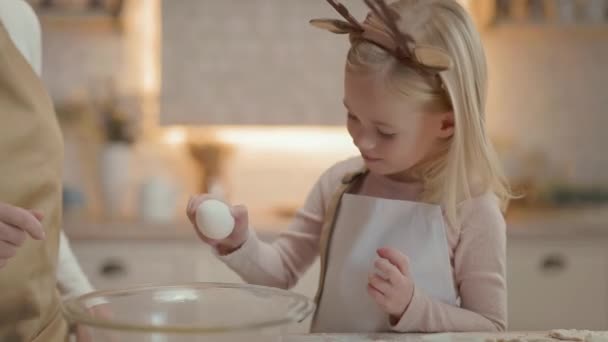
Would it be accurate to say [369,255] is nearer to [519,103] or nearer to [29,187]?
[29,187]

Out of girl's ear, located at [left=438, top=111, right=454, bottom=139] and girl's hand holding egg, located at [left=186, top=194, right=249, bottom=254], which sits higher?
girl's ear, located at [left=438, top=111, right=454, bottom=139]

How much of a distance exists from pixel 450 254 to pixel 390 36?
1.04 feet

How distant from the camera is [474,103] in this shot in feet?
3.09

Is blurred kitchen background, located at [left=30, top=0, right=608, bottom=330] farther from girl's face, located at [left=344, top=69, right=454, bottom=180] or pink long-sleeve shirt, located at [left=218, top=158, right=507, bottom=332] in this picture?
girl's face, located at [left=344, top=69, right=454, bottom=180]

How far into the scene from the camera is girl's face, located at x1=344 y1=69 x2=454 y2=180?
0.92m

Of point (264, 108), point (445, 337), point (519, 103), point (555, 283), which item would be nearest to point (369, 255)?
point (445, 337)

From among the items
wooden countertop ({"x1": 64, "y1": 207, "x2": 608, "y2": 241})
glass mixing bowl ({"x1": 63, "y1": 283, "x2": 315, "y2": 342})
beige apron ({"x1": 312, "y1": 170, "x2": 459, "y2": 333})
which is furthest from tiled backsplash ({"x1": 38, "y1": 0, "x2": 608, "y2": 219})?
glass mixing bowl ({"x1": 63, "y1": 283, "x2": 315, "y2": 342})

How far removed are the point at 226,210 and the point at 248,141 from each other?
2.12 meters

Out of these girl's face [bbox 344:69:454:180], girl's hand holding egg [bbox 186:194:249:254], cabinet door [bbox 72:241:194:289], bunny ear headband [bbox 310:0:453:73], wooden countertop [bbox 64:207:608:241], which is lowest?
cabinet door [bbox 72:241:194:289]

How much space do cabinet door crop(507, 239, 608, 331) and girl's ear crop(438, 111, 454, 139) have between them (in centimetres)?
164

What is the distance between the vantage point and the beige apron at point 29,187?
0.92 meters

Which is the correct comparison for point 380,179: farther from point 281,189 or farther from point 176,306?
point 281,189

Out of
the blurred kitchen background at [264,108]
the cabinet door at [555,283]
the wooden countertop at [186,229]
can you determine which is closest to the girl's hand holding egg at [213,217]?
the wooden countertop at [186,229]

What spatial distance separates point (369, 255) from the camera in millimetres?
1034
